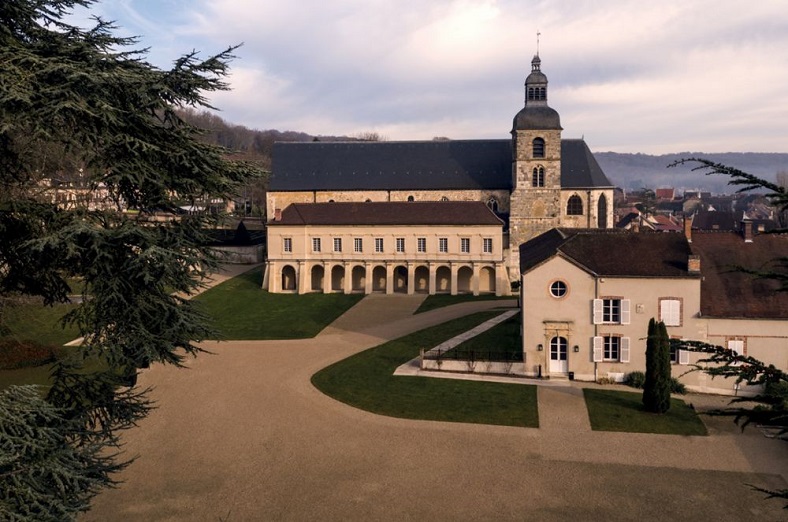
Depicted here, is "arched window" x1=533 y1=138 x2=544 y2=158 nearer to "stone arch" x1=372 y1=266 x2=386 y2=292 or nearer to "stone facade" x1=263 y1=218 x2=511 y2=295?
"stone facade" x1=263 y1=218 x2=511 y2=295

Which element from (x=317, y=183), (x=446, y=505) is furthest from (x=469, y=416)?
(x=317, y=183)

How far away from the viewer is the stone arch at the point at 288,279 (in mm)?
45312

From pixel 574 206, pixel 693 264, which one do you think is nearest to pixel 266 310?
pixel 693 264

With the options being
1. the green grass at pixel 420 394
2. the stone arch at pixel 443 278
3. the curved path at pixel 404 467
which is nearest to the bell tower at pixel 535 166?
the stone arch at pixel 443 278

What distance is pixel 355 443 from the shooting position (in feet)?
58.9

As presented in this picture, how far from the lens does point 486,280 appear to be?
44.8 metres

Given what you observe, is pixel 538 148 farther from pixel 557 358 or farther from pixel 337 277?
pixel 557 358

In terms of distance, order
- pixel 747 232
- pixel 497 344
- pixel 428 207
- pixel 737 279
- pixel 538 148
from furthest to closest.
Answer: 1. pixel 538 148
2. pixel 428 207
3. pixel 497 344
4. pixel 747 232
5. pixel 737 279

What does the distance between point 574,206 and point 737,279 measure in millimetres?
24131

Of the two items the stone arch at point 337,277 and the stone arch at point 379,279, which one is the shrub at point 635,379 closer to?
the stone arch at point 379,279

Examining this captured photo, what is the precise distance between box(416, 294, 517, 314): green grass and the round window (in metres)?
14.1

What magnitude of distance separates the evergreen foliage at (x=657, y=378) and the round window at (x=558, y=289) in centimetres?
440

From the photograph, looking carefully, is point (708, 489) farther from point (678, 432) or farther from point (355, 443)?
point (355, 443)

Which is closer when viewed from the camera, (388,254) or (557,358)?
(557,358)
